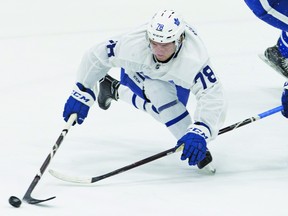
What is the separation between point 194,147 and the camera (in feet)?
11.2

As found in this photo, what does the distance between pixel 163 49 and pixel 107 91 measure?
0.83 metres

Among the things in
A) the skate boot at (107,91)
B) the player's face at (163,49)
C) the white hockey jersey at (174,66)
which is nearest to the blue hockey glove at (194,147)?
the white hockey jersey at (174,66)

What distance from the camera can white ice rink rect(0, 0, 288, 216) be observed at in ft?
10.8

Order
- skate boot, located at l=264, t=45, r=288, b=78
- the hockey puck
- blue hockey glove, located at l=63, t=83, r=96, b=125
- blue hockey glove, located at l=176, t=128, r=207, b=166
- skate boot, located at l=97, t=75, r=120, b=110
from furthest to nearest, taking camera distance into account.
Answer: skate boot, located at l=264, t=45, r=288, b=78 → skate boot, located at l=97, t=75, r=120, b=110 → blue hockey glove, located at l=63, t=83, r=96, b=125 → blue hockey glove, located at l=176, t=128, r=207, b=166 → the hockey puck

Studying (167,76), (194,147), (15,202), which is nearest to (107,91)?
(167,76)

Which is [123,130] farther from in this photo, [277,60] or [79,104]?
[277,60]

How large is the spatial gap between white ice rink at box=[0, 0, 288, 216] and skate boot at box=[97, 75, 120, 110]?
4.9 inches

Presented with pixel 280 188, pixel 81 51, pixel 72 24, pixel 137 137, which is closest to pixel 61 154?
pixel 137 137

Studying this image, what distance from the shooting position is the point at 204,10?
253 inches

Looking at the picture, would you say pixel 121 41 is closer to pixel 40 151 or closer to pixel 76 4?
pixel 40 151

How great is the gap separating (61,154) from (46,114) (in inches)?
25.7

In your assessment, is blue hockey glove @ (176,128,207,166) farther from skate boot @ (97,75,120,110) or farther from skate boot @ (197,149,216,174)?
skate boot @ (97,75,120,110)

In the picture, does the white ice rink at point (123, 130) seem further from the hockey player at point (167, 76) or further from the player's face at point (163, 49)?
the player's face at point (163, 49)

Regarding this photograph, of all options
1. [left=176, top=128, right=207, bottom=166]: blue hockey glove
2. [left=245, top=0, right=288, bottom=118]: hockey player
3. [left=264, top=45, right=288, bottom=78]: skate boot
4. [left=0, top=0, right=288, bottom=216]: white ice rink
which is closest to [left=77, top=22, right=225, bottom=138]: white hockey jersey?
[left=176, top=128, right=207, bottom=166]: blue hockey glove
